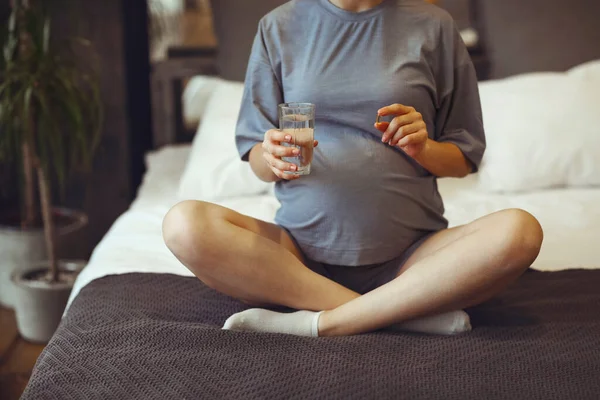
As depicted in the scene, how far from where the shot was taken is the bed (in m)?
1.03

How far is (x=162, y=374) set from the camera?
→ 1061 mm

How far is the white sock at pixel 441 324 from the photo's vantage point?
3.95 feet

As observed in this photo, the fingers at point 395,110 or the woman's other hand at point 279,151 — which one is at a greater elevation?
the fingers at point 395,110

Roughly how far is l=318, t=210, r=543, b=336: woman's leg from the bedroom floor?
1008 millimetres

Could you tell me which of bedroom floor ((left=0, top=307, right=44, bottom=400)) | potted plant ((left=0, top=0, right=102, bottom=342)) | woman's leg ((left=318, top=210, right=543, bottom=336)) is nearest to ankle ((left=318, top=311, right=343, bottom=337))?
woman's leg ((left=318, top=210, right=543, bottom=336))

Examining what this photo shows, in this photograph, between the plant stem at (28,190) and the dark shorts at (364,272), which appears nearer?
the dark shorts at (364,272)

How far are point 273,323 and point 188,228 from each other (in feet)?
0.74

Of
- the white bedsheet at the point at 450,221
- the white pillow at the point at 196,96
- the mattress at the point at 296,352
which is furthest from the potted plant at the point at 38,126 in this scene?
the mattress at the point at 296,352

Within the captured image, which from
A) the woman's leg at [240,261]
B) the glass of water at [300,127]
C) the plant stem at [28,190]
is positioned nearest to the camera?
the glass of water at [300,127]

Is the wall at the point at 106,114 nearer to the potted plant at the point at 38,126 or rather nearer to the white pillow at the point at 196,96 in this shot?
the white pillow at the point at 196,96

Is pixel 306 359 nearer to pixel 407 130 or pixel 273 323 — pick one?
pixel 273 323

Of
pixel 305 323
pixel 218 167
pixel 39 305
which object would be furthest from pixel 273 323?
pixel 39 305

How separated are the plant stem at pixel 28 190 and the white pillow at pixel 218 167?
0.50m

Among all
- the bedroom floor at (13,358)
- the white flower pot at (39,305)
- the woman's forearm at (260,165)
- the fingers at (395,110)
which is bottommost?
the bedroom floor at (13,358)
